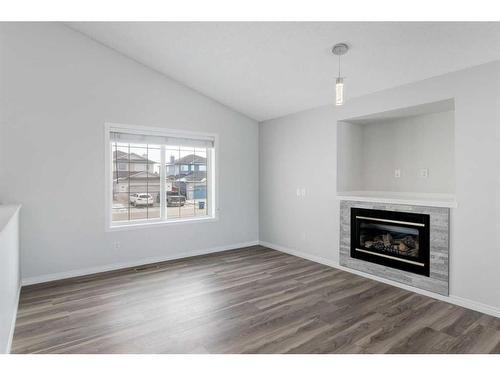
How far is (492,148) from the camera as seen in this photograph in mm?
2832

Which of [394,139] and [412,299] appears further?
[394,139]

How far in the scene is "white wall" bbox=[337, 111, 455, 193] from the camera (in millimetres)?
3770

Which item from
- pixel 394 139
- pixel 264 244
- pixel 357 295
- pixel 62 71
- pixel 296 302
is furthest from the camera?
pixel 264 244

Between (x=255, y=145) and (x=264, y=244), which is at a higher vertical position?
(x=255, y=145)

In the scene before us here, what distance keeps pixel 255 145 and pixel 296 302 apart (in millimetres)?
3255

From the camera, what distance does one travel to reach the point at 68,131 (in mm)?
3846

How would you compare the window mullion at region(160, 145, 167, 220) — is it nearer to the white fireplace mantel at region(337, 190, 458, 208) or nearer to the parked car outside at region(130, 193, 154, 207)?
the parked car outside at region(130, 193, 154, 207)

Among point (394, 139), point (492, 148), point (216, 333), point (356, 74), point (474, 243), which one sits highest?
point (356, 74)

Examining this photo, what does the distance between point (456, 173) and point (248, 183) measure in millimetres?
3325

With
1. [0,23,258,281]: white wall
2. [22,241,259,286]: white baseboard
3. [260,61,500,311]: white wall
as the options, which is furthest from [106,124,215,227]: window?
[260,61,500,311]: white wall

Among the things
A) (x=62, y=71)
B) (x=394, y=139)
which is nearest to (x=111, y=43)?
(x=62, y=71)

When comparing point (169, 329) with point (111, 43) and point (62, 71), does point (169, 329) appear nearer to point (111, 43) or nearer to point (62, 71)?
point (62, 71)

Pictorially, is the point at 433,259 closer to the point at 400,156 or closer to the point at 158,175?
the point at 400,156

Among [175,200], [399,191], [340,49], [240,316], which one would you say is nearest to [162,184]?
[175,200]
